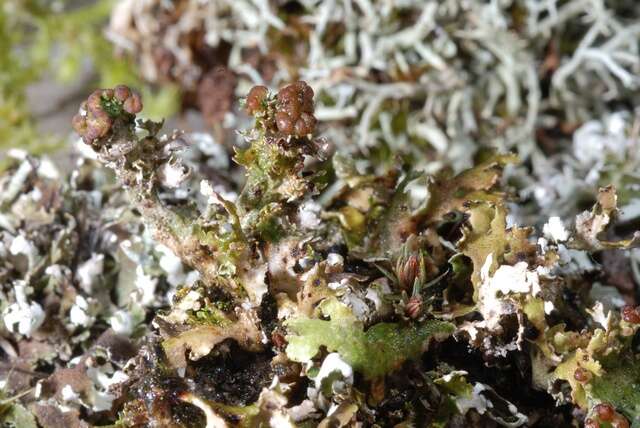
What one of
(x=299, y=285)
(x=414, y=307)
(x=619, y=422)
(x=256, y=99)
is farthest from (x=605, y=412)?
(x=256, y=99)

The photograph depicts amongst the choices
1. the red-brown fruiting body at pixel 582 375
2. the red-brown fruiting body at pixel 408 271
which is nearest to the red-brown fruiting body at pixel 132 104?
the red-brown fruiting body at pixel 408 271

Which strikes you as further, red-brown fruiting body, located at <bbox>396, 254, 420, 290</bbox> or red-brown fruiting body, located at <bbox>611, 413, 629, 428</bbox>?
red-brown fruiting body, located at <bbox>396, 254, 420, 290</bbox>

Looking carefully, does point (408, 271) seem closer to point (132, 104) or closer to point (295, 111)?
point (295, 111)

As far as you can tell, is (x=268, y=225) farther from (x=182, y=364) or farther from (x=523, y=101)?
(x=523, y=101)

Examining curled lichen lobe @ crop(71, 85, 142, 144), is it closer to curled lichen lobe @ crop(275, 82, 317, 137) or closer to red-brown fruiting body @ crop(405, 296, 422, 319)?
curled lichen lobe @ crop(275, 82, 317, 137)

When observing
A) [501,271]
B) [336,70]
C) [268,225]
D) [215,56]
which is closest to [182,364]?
[268,225]

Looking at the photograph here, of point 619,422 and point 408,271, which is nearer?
point 619,422

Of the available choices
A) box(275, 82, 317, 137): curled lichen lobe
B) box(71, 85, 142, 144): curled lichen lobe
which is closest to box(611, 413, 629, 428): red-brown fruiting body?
box(275, 82, 317, 137): curled lichen lobe
